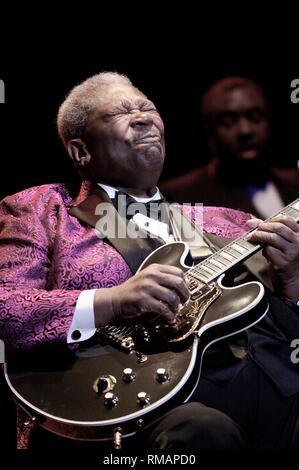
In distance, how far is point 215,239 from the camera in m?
2.21

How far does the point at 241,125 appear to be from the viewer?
297 cm

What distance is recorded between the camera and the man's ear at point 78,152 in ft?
7.68

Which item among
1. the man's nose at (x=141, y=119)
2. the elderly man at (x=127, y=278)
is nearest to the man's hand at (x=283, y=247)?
the elderly man at (x=127, y=278)

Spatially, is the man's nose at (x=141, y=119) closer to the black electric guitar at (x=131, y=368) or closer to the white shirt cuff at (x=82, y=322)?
the black electric guitar at (x=131, y=368)

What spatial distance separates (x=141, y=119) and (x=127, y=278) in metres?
0.70

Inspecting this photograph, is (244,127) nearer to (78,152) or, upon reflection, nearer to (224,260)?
(78,152)

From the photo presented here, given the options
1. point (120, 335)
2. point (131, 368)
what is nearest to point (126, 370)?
point (131, 368)

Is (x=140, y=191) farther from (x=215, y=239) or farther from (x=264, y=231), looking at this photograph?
(x=264, y=231)

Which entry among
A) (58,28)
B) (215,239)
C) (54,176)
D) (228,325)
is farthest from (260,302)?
(58,28)

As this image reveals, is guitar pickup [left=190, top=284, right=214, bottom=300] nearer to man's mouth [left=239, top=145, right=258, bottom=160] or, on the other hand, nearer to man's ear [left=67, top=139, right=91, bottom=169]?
man's ear [left=67, top=139, right=91, bottom=169]

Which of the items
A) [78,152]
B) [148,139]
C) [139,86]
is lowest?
[78,152]

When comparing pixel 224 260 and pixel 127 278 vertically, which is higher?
pixel 224 260

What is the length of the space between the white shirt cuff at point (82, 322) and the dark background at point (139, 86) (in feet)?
3.83

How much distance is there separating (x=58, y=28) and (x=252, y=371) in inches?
71.9
